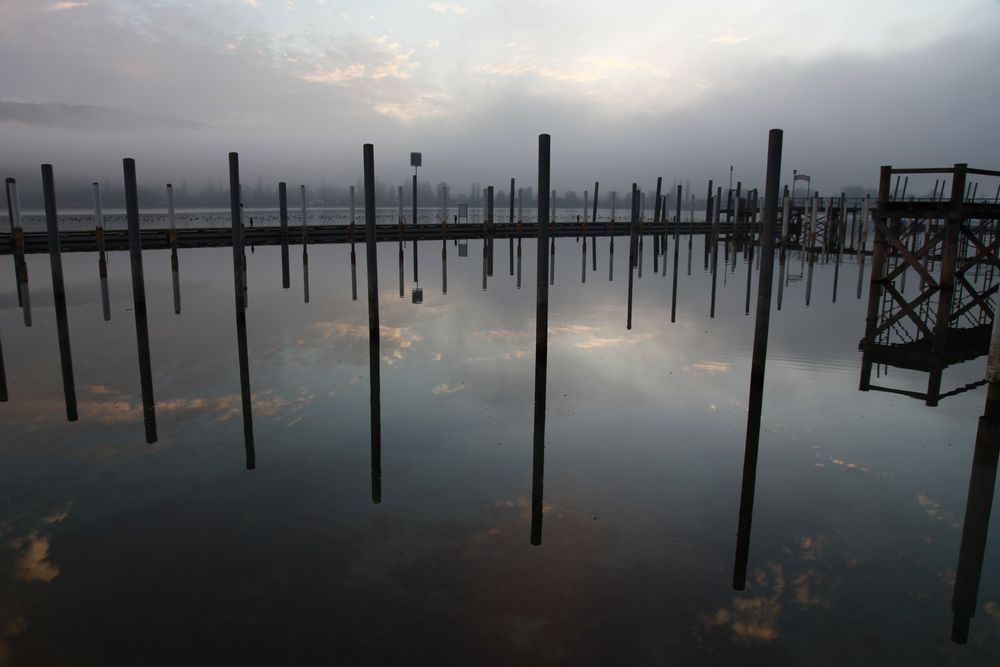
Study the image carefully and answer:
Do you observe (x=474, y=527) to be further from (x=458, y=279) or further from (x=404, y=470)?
(x=458, y=279)

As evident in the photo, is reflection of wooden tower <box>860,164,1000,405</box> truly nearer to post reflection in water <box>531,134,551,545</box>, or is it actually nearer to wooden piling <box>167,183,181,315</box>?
post reflection in water <box>531,134,551,545</box>

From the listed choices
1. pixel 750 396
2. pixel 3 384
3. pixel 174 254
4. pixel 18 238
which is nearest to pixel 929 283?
pixel 750 396

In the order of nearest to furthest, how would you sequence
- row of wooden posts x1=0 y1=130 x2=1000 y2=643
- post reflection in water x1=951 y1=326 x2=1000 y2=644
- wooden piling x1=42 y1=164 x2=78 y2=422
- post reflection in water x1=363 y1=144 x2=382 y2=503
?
post reflection in water x1=951 y1=326 x2=1000 y2=644 < row of wooden posts x1=0 y1=130 x2=1000 y2=643 < post reflection in water x1=363 y1=144 x2=382 y2=503 < wooden piling x1=42 y1=164 x2=78 y2=422

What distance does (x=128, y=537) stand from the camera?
6645 millimetres

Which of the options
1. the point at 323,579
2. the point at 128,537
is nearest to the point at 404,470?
the point at 323,579

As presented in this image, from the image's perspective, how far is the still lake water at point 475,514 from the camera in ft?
17.2

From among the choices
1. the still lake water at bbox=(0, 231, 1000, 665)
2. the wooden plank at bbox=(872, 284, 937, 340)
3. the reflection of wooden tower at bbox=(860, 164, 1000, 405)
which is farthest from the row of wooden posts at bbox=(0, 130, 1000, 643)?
the wooden plank at bbox=(872, 284, 937, 340)

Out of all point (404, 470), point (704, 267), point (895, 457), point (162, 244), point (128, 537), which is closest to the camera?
point (128, 537)

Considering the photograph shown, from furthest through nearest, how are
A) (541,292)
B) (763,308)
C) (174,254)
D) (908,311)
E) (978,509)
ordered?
(174,254)
(908,311)
(541,292)
(763,308)
(978,509)

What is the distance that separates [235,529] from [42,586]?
1719mm

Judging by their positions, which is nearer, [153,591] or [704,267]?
[153,591]

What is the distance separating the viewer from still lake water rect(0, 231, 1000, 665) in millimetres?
5254

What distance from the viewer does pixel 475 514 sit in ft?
23.8

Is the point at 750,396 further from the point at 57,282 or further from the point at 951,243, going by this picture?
the point at 57,282
